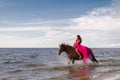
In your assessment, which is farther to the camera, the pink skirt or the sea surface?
the pink skirt

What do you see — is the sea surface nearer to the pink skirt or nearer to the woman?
the pink skirt

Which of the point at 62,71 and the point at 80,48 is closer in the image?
the point at 62,71

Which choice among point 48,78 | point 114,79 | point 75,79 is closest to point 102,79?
point 114,79

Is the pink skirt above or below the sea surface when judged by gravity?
above

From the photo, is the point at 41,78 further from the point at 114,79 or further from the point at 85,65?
the point at 85,65

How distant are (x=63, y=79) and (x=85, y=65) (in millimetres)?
7473

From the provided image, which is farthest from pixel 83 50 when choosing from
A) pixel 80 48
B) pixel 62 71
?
pixel 62 71

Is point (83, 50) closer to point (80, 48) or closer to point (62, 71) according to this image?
point (80, 48)

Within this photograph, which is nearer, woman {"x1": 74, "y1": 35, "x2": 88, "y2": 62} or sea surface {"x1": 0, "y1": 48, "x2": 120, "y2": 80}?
sea surface {"x1": 0, "y1": 48, "x2": 120, "y2": 80}

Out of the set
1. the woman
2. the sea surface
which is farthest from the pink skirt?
the sea surface

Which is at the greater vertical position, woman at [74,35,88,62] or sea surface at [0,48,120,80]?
woman at [74,35,88,62]

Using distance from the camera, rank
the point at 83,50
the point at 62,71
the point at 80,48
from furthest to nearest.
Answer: the point at 80,48, the point at 83,50, the point at 62,71

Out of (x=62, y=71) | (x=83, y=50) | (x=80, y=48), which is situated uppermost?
(x=80, y=48)

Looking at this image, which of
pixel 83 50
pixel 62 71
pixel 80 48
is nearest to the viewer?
pixel 62 71
